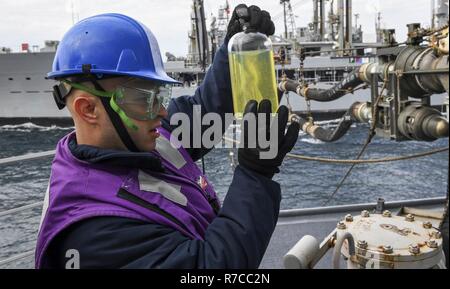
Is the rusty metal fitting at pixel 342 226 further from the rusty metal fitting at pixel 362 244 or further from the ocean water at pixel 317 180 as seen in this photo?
the ocean water at pixel 317 180

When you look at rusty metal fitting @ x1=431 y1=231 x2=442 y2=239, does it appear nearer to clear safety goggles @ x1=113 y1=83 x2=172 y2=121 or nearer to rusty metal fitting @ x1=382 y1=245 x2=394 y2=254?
rusty metal fitting @ x1=382 y1=245 x2=394 y2=254

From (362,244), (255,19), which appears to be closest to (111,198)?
(255,19)

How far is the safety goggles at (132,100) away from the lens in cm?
119

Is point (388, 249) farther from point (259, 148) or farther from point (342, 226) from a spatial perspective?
point (259, 148)

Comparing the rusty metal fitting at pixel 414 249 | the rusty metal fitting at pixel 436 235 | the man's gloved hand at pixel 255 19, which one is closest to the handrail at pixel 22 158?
the man's gloved hand at pixel 255 19

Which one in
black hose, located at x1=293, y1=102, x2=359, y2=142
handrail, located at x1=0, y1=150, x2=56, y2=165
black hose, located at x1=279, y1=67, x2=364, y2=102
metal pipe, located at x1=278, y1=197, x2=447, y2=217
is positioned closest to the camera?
handrail, located at x1=0, y1=150, x2=56, y2=165

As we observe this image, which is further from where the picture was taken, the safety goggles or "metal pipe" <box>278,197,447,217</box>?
"metal pipe" <box>278,197,447,217</box>

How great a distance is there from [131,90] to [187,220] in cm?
43

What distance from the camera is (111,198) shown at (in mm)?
1074

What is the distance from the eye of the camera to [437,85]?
2.46 meters

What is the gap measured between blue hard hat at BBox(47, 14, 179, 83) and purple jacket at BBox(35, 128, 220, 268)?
0.86ft

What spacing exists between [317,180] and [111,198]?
14.8m

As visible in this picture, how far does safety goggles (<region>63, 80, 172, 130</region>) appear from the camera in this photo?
3.92ft

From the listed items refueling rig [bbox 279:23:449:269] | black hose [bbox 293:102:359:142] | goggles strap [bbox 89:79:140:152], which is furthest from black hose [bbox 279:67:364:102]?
goggles strap [bbox 89:79:140:152]
